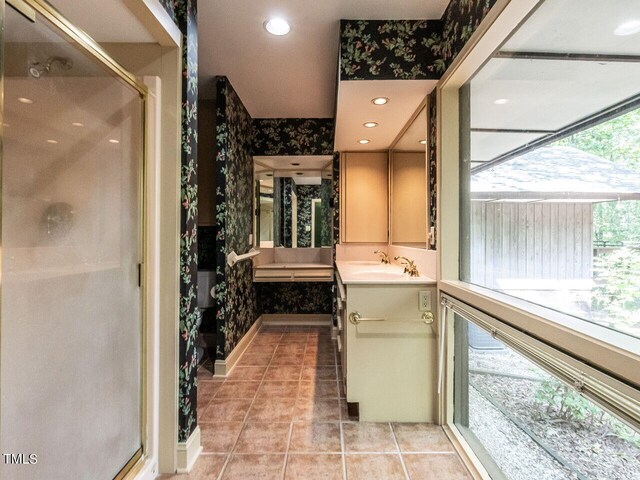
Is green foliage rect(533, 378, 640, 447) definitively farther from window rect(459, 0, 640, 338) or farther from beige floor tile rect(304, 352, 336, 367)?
beige floor tile rect(304, 352, 336, 367)

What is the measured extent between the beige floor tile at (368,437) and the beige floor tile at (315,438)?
59mm

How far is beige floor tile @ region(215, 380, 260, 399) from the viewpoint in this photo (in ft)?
7.41

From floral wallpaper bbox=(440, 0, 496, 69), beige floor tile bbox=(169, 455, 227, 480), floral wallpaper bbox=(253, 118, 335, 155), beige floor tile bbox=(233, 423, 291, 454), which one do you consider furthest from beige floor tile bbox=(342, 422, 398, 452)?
floral wallpaper bbox=(253, 118, 335, 155)

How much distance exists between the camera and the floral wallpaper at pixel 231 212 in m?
2.64

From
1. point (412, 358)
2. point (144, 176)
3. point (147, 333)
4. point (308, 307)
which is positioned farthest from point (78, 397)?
point (308, 307)

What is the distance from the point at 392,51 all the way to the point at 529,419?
1.99 metres

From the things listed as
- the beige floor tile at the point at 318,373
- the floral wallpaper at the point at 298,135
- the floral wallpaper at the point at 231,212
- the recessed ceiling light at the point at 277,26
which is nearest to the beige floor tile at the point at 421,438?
the beige floor tile at the point at 318,373

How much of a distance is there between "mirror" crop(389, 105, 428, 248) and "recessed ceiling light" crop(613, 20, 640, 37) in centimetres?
140

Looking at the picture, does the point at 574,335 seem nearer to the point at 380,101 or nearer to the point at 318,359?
the point at 380,101

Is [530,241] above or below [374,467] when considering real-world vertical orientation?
above

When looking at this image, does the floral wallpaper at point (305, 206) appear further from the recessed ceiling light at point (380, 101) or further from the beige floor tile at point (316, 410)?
the beige floor tile at point (316, 410)

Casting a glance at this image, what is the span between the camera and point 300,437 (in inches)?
69.2

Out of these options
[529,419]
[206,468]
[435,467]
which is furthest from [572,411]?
[206,468]

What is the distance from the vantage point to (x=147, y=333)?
1.43 m
